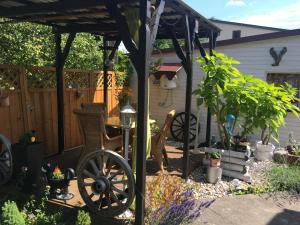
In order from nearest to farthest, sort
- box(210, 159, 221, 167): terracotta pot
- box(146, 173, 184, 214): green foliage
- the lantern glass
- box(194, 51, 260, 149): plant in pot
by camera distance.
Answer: box(146, 173, 184, 214): green foliage < the lantern glass < box(210, 159, 221, 167): terracotta pot < box(194, 51, 260, 149): plant in pot

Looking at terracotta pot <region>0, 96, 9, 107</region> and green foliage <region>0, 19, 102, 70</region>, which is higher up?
green foliage <region>0, 19, 102, 70</region>

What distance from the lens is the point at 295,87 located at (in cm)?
628

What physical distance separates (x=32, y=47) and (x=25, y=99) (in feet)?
7.98

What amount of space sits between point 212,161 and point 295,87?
3.13 meters

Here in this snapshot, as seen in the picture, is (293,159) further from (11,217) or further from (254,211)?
(11,217)

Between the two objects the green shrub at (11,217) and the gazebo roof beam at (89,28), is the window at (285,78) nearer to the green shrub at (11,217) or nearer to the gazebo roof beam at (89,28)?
the gazebo roof beam at (89,28)

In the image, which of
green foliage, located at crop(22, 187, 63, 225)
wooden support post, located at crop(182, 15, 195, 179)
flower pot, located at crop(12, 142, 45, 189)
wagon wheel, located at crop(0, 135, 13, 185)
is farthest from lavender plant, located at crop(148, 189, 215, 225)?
wagon wheel, located at crop(0, 135, 13, 185)

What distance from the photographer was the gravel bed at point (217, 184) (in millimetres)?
4125

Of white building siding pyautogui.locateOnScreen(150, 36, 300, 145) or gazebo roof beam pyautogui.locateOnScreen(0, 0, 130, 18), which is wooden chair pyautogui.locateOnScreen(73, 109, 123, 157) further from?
white building siding pyautogui.locateOnScreen(150, 36, 300, 145)

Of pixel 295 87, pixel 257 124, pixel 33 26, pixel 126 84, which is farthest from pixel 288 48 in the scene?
pixel 33 26

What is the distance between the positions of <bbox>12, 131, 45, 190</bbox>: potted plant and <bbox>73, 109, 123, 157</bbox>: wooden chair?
73 cm

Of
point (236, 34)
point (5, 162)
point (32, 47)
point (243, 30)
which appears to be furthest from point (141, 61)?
point (243, 30)

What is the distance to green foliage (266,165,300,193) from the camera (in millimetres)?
4376

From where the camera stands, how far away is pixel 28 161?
3668mm
